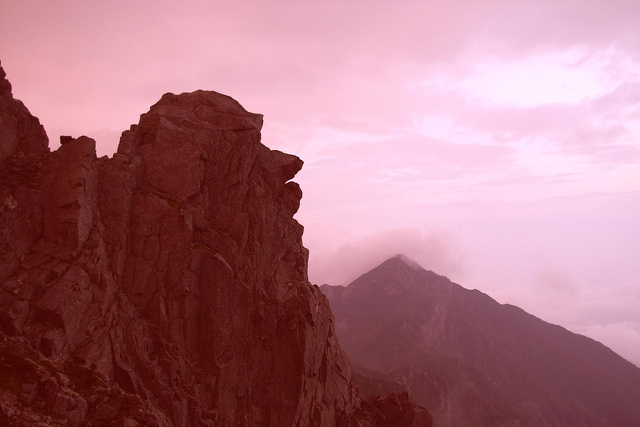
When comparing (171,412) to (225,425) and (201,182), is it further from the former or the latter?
(201,182)

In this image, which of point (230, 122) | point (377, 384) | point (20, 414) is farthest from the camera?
point (377, 384)

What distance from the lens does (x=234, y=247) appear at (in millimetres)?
65938

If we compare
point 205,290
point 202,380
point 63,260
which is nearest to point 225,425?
point 202,380

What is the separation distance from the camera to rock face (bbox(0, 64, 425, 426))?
4406 centimetres

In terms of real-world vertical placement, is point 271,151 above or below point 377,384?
above

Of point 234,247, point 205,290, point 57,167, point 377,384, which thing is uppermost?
point 57,167

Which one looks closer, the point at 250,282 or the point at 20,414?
the point at 20,414

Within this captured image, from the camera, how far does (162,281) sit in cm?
5850

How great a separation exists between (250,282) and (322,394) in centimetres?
2322

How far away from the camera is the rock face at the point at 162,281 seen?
44062mm

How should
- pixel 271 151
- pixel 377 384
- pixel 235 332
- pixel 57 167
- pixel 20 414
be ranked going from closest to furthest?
1. pixel 20 414
2. pixel 57 167
3. pixel 235 332
4. pixel 271 151
5. pixel 377 384

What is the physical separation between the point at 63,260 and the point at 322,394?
4443cm

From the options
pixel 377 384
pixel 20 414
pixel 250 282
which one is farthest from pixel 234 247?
pixel 377 384

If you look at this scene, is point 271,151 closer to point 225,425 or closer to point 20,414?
point 225,425
